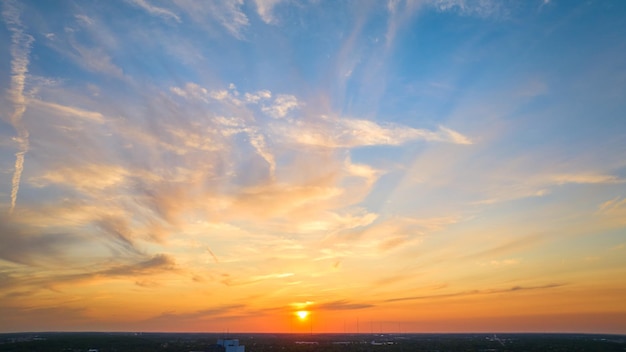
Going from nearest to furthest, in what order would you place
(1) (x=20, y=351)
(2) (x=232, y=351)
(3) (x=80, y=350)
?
(2) (x=232, y=351) → (1) (x=20, y=351) → (3) (x=80, y=350)

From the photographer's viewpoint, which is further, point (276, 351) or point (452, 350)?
point (452, 350)

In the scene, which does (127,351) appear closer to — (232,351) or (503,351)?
(232,351)

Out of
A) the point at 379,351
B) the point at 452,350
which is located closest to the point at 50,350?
the point at 379,351

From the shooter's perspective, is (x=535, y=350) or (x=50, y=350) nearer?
(x=50, y=350)

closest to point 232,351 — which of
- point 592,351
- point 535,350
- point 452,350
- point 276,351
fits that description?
point 276,351

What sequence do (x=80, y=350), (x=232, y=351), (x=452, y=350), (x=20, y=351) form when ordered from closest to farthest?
(x=232, y=351), (x=20, y=351), (x=80, y=350), (x=452, y=350)

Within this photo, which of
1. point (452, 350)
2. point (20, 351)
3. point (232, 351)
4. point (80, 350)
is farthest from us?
point (452, 350)

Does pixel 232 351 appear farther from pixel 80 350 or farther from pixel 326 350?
pixel 80 350

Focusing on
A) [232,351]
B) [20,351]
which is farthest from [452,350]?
[20,351]
